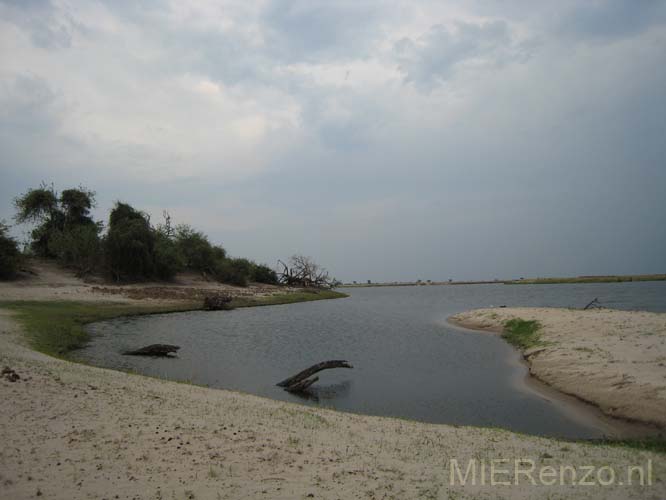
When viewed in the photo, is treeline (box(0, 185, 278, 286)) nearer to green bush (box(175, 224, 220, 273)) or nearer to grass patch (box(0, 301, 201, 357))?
green bush (box(175, 224, 220, 273))

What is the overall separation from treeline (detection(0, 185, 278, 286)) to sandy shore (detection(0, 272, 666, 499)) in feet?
145

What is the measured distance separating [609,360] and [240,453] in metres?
15.0

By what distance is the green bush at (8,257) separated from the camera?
40.7m

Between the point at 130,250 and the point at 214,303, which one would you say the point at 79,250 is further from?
the point at 214,303

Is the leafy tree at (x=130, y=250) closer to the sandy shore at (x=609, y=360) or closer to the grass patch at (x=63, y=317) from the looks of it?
the grass patch at (x=63, y=317)

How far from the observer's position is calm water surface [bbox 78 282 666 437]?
1328cm

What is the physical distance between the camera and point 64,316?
1120 inches

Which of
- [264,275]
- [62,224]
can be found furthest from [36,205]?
[264,275]

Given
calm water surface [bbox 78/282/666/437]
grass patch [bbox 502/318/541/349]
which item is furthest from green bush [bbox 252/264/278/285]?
grass patch [bbox 502/318/541/349]

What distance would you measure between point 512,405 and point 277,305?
140 ft

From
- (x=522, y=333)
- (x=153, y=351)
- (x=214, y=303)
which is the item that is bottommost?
(x=153, y=351)

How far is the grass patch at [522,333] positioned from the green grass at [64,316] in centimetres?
2312

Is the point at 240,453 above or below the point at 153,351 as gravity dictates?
above

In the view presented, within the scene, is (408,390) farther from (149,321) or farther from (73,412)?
(149,321)
